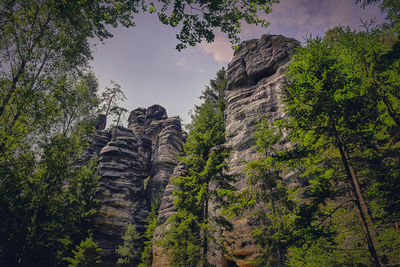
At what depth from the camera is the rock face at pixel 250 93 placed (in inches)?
752

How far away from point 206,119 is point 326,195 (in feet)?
35.3

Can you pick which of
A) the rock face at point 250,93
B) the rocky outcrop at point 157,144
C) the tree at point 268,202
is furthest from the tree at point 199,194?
the rocky outcrop at point 157,144

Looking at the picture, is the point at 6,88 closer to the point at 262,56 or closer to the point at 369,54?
the point at 369,54

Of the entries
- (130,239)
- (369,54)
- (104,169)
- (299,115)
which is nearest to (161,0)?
(299,115)

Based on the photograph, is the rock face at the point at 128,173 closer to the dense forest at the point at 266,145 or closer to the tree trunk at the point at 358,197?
the dense forest at the point at 266,145

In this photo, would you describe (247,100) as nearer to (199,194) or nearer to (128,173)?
(199,194)

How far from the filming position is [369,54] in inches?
478

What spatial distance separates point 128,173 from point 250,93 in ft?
75.4

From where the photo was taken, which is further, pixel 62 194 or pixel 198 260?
pixel 62 194

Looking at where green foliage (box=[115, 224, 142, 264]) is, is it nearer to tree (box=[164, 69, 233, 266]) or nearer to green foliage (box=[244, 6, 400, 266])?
tree (box=[164, 69, 233, 266])

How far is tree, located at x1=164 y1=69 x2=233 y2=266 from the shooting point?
11477mm

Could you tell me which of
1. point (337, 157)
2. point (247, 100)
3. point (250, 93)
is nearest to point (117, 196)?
point (247, 100)

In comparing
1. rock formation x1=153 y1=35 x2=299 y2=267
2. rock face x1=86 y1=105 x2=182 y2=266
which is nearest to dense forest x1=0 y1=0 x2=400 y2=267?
rock formation x1=153 y1=35 x2=299 y2=267

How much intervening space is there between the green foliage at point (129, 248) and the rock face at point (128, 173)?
1041mm
